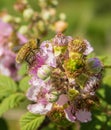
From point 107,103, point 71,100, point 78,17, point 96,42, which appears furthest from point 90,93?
point 78,17

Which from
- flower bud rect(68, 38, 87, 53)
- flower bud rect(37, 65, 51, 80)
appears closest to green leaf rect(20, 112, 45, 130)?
flower bud rect(37, 65, 51, 80)

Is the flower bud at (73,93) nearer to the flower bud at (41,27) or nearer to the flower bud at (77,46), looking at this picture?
the flower bud at (77,46)

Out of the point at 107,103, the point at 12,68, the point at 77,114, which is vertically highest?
the point at 12,68

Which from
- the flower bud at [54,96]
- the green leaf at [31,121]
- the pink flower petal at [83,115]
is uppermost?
the flower bud at [54,96]

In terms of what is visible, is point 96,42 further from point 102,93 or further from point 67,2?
point 102,93

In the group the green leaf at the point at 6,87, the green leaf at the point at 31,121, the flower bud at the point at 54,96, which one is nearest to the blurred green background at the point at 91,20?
the green leaf at the point at 6,87

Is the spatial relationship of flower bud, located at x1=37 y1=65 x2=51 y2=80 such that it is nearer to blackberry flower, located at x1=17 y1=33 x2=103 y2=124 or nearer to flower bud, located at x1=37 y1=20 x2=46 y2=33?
blackberry flower, located at x1=17 y1=33 x2=103 y2=124
